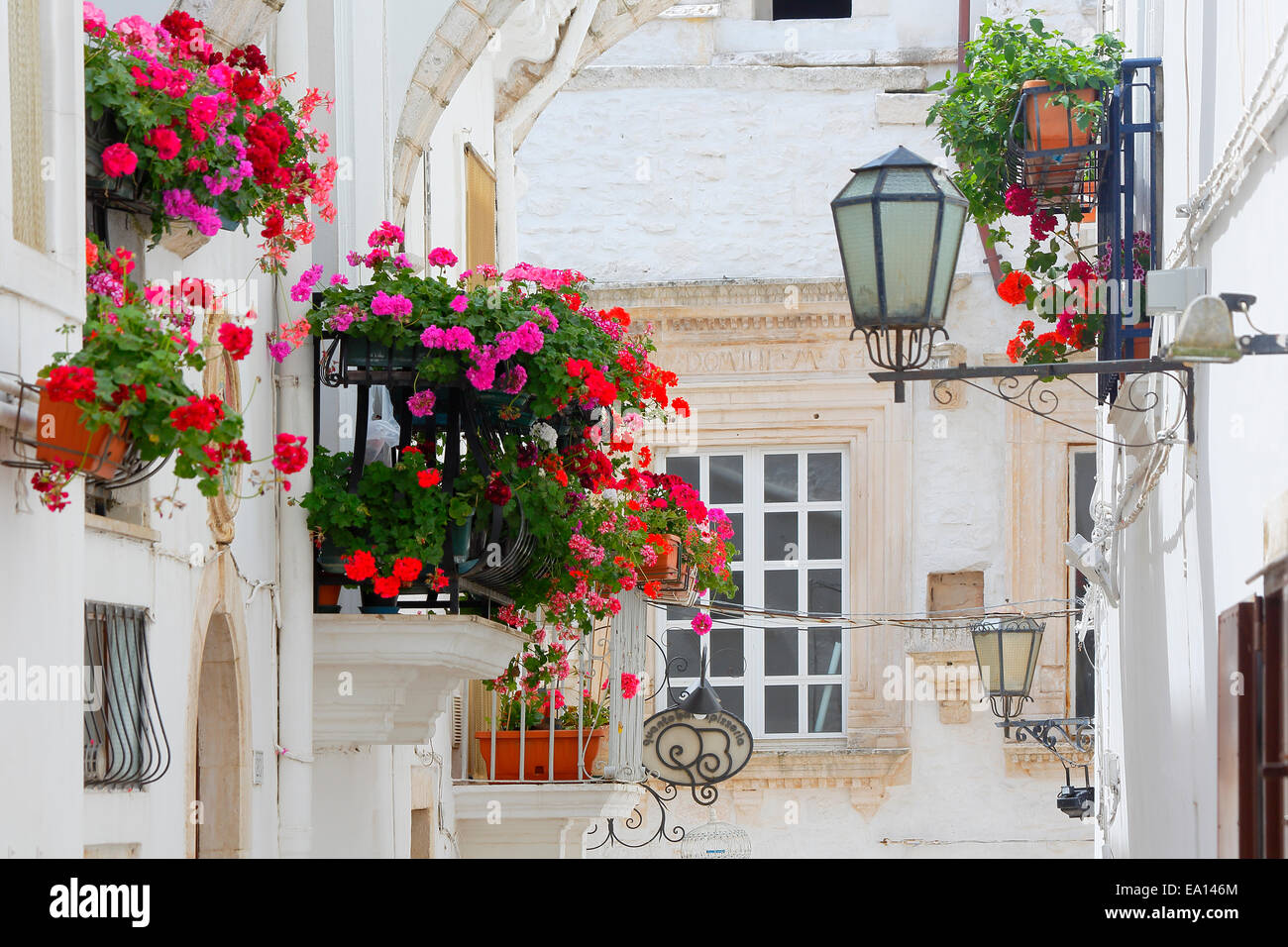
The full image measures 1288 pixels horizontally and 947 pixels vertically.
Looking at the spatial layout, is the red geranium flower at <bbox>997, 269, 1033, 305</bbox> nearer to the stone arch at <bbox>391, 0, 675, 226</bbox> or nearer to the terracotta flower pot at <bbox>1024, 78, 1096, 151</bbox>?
the terracotta flower pot at <bbox>1024, 78, 1096, 151</bbox>

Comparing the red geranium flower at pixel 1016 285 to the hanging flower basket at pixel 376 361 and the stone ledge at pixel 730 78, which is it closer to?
the hanging flower basket at pixel 376 361

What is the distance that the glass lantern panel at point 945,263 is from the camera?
534 cm

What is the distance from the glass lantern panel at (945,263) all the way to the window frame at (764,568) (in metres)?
10.9

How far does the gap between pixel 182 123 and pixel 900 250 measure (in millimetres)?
1939

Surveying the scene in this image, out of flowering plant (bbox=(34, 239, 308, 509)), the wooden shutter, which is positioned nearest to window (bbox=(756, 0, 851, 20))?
the wooden shutter

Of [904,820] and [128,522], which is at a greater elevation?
[128,522]

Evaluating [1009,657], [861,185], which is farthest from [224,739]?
[1009,657]

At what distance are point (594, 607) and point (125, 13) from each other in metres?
2.98

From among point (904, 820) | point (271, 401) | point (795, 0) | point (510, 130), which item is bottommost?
point (904, 820)

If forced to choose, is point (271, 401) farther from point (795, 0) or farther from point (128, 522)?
point (795, 0)

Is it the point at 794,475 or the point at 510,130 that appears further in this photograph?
the point at 794,475

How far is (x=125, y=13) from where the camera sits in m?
6.21

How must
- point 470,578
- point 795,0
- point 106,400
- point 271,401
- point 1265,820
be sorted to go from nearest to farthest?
point 106,400, point 1265,820, point 271,401, point 470,578, point 795,0

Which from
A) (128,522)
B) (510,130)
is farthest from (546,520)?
(510,130)
